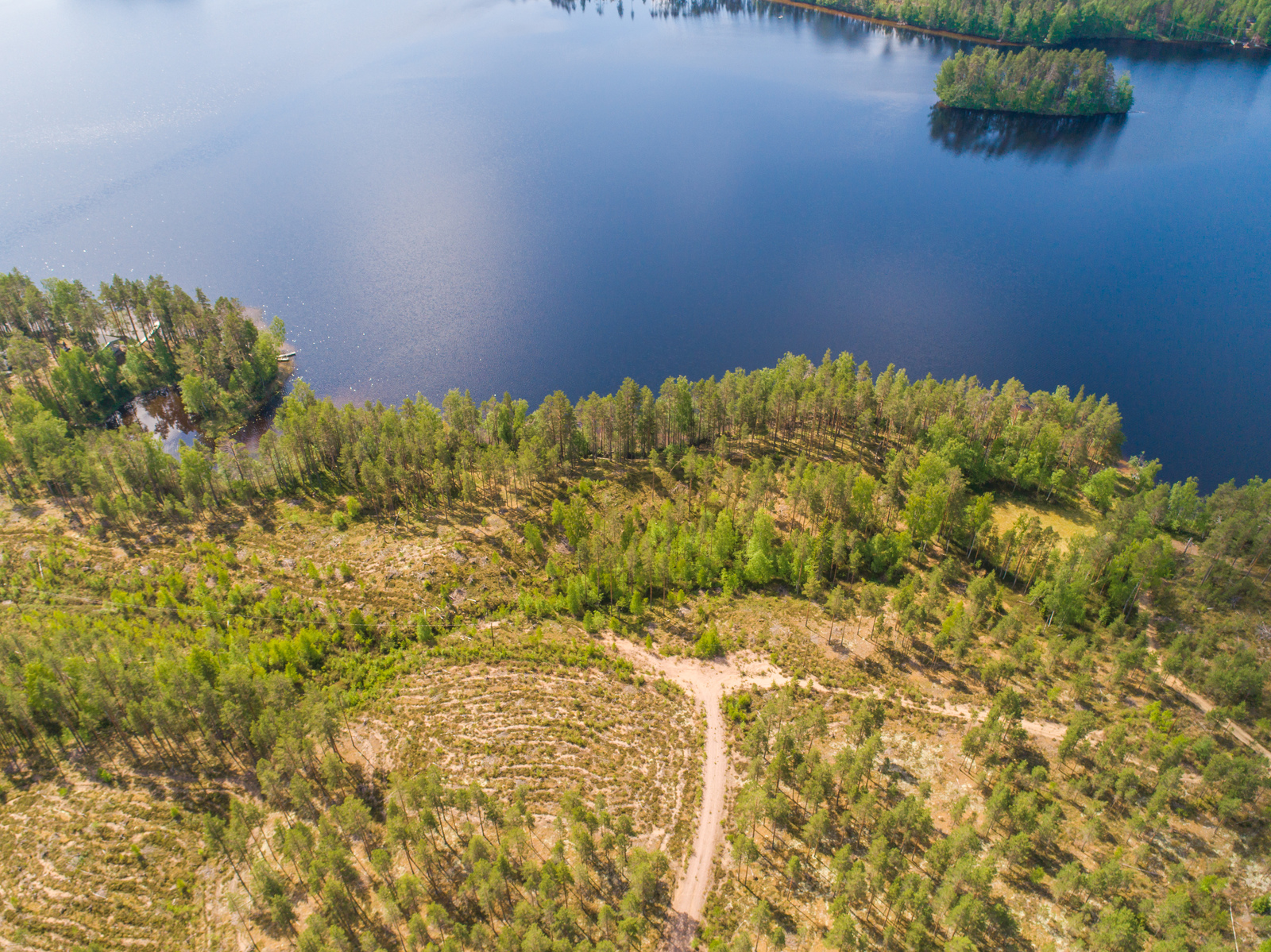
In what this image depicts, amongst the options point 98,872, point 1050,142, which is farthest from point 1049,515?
point 1050,142

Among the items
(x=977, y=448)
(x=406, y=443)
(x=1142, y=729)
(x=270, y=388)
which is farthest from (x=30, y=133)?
(x=1142, y=729)

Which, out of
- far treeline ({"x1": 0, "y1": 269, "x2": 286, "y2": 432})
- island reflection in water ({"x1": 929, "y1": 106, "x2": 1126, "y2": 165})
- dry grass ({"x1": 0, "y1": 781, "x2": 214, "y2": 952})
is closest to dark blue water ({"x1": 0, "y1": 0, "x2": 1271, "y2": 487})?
island reflection in water ({"x1": 929, "y1": 106, "x2": 1126, "y2": 165})

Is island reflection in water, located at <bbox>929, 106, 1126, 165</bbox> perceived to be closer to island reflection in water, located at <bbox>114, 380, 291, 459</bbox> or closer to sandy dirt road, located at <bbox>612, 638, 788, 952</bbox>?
sandy dirt road, located at <bbox>612, 638, 788, 952</bbox>

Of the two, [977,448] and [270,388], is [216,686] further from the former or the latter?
[977,448]

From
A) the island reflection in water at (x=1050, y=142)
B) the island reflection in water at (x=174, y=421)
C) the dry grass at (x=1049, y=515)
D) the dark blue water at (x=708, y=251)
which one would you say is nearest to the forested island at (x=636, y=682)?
the dry grass at (x=1049, y=515)

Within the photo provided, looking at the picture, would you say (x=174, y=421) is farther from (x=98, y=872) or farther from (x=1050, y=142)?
(x=1050, y=142)
